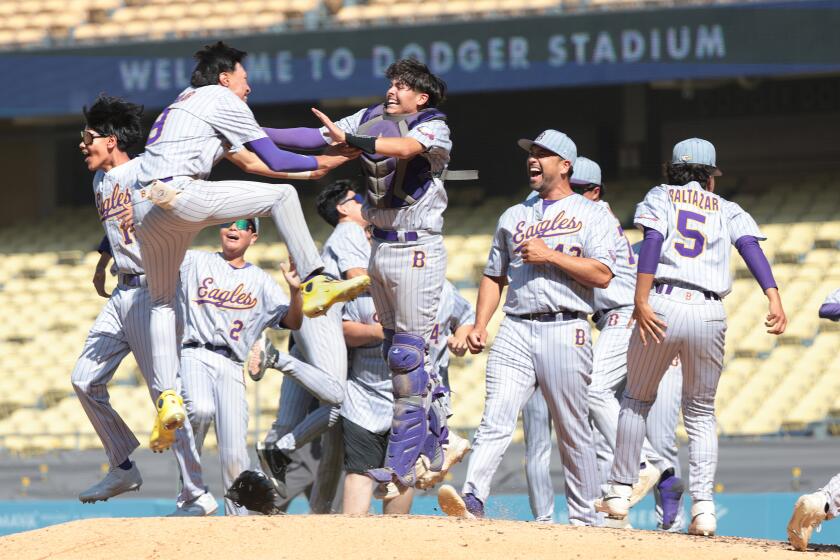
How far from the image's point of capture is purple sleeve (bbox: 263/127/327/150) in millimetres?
6609

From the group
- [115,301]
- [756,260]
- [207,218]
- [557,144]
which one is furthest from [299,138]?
[756,260]

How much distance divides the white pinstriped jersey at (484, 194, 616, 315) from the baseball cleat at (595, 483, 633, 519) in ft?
2.94

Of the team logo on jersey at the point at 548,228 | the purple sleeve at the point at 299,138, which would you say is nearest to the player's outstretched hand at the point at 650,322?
the team logo on jersey at the point at 548,228

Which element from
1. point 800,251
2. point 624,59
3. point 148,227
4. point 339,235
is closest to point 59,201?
point 624,59

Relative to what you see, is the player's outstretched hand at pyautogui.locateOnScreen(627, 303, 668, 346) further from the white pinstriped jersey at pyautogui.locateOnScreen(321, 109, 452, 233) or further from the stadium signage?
the stadium signage

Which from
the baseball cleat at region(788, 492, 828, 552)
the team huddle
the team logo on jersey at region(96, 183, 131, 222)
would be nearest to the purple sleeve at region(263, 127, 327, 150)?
the team huddle

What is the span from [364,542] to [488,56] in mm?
10336

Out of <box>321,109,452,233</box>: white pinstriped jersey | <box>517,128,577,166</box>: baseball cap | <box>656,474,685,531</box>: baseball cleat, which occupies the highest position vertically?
<box>517,128,577,166</box>: baseball cap

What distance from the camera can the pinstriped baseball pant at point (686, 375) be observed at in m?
6.55

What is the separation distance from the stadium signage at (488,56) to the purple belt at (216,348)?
7864mm

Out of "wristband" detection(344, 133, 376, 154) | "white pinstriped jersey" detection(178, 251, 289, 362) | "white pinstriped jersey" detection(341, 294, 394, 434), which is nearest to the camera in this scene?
"wristband" detection(344, 133, 376, 154)

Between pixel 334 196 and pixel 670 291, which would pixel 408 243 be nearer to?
pixel 670 291

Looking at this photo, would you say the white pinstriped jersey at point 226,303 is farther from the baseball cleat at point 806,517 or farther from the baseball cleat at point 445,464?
the baseball cleat at point 806,517

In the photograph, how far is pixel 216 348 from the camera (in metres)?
7.81
